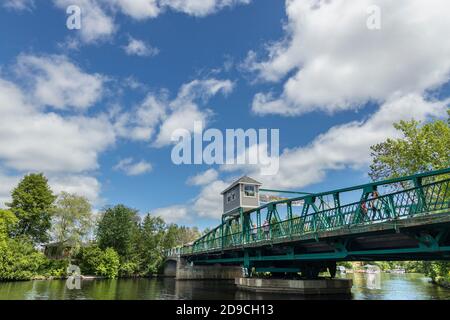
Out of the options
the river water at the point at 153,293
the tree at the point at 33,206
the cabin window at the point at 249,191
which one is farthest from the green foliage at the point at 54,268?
the cabin window at the point at 249,191

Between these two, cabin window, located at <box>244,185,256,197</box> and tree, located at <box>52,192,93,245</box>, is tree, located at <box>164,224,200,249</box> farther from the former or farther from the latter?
cabin window, located at <box>244,185,256,197</box>

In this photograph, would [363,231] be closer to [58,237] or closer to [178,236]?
[58,237]

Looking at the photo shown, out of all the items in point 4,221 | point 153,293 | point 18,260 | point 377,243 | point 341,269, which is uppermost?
point 4,221

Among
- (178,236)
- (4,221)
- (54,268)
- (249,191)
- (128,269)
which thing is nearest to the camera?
(4,221)

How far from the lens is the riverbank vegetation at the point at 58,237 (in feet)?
156

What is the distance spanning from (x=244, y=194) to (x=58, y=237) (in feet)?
115

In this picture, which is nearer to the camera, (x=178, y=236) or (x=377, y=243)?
(x=377, y=243)

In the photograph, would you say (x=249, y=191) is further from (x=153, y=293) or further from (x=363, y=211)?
(x=363, y=211)

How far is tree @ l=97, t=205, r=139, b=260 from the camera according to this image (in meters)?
65.8

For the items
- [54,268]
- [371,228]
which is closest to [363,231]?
[371,228]

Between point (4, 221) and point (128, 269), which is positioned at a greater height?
point (4, 221)

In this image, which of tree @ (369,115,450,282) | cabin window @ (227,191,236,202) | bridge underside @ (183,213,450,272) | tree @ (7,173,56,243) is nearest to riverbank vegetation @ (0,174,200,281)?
tree @ (7,173,56,243)

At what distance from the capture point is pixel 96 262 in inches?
2399

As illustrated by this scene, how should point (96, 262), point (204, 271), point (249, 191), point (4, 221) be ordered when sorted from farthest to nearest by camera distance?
point (204, 271) < point (96, 262) < point (249, 191) < point (4, 221)
